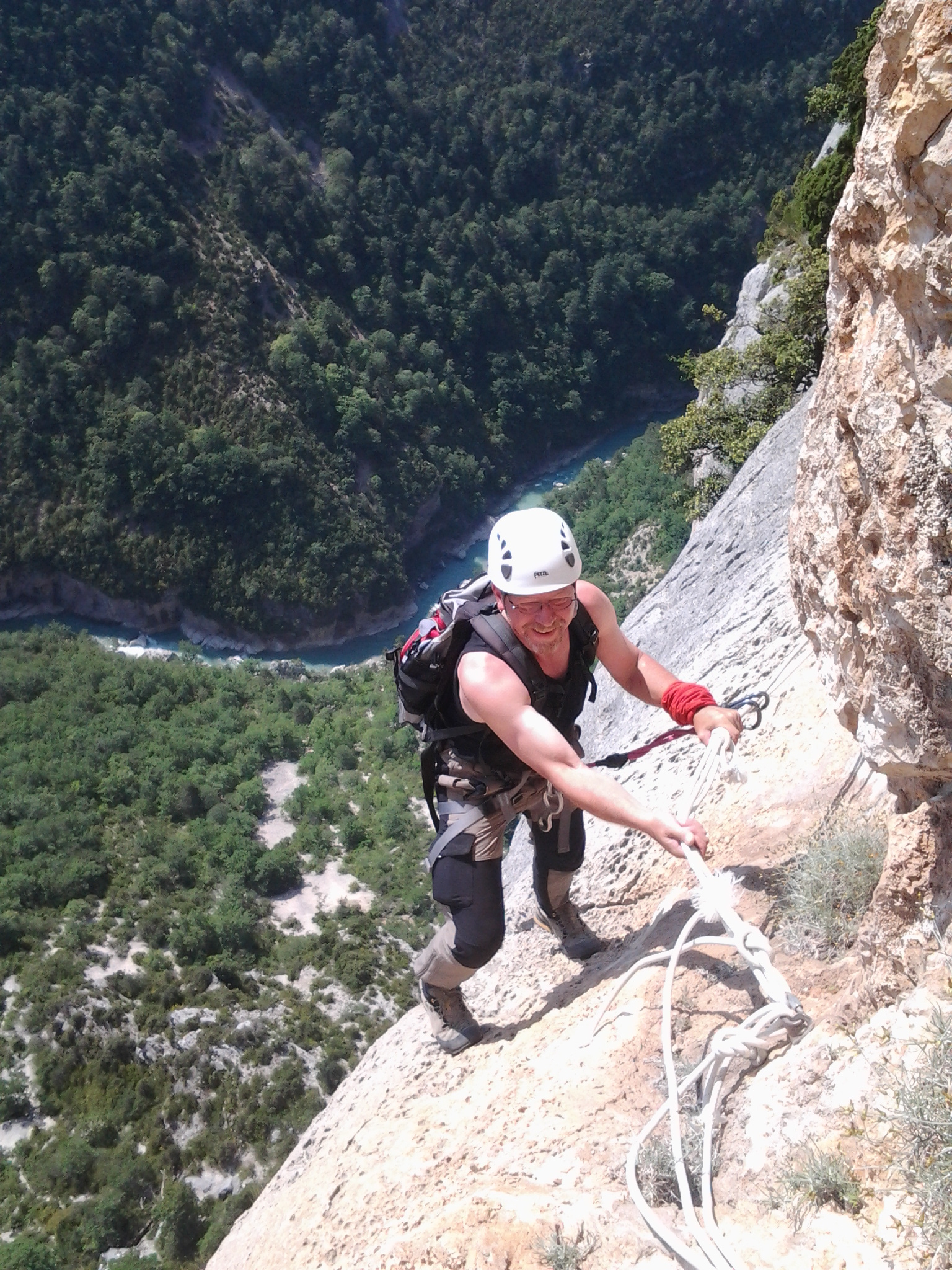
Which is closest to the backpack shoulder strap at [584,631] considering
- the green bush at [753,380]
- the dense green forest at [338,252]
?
the green bush at [753,380]

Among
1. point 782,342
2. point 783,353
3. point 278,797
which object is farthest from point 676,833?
point 278,797

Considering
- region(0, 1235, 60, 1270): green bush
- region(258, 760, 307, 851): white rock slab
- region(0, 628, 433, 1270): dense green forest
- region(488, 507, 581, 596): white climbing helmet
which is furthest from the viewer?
region(258, 760, 307, 851): white rock slab

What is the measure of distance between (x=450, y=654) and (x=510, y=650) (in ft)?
0.84

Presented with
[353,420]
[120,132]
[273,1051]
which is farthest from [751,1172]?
[120,132]

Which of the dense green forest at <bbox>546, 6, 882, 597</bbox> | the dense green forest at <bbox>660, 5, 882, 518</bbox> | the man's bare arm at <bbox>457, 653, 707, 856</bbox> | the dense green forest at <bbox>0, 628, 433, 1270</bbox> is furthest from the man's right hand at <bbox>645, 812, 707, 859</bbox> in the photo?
the dense green forest at <bbox>0, 628, 433, 1270</bbox>

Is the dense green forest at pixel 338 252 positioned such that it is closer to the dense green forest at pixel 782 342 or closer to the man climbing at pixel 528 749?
the dense green forest at pixel 782 342

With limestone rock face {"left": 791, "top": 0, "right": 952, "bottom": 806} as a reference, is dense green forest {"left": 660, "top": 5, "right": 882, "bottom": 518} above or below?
below

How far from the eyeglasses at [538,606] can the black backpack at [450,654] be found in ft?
0.30

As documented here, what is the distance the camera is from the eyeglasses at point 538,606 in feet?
11.0

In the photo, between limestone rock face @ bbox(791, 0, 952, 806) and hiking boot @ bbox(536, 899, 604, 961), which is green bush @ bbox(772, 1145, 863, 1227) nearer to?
limestone rock face @ bbox(791, 0, 952, 806)

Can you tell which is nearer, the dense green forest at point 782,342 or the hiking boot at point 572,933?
the hiking boot at point 572,933

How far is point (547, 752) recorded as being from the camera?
10.2ft

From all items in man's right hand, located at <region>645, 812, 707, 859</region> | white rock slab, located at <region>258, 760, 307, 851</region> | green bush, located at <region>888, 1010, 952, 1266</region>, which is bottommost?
white rock slab, located at <region>258, 760, 307, 851</region>

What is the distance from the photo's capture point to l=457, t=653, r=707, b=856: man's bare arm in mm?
2945
